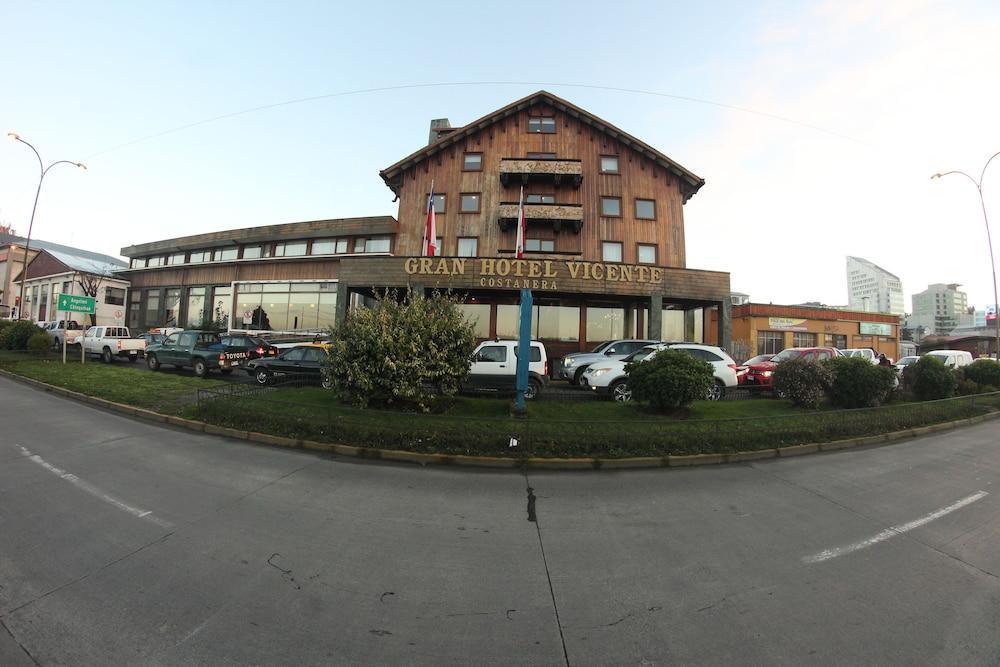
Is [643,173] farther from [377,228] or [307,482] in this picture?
[307,482]

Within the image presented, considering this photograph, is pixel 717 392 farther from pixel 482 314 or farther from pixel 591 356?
pixel 482 314

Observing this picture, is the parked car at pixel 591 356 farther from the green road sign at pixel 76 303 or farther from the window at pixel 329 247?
the green road sign at pixel 76 303

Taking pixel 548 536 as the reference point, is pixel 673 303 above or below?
above

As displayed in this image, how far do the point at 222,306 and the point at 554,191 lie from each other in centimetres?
2611

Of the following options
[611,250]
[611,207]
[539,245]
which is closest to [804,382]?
[611,250]

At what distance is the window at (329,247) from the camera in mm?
26281

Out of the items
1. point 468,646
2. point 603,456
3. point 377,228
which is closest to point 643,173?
point 377,228

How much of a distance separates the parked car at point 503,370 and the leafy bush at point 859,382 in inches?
340

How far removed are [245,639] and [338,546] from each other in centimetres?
125

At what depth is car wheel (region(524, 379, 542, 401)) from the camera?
460 inches

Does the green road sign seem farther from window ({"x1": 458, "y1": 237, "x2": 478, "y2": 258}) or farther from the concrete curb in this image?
window ({"x1": 458, "y1": 237, "x2": 478, "y2": 258})

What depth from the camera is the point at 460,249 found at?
76.0 ft

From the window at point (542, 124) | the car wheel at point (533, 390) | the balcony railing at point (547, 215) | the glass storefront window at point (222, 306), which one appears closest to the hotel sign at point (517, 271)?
the balcony railing at point (547, 215)

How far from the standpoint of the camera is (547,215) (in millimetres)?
21578
